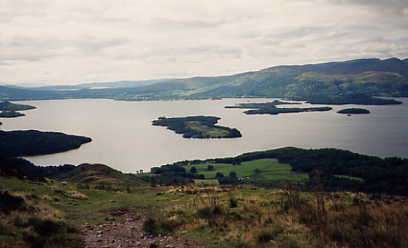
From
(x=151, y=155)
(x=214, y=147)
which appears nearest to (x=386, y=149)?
(x=214, y=147)

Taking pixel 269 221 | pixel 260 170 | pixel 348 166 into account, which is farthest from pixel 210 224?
pixel 348 166

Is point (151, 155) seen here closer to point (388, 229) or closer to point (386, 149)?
point (386, 149)

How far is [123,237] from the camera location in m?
12.7

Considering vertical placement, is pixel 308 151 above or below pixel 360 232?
below

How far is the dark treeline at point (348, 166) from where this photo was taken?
3007 inches

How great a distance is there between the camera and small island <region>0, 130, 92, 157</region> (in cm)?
14112

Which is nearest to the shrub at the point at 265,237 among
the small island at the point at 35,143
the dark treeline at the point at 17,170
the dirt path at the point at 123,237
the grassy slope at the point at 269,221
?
the grassy slope at the point at 269,221

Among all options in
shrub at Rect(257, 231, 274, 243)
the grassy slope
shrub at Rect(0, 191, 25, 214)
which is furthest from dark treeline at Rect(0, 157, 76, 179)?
shrub at Rect(257, 231, 274, 243)

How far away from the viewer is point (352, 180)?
272 feet

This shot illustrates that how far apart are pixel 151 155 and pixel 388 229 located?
411ft

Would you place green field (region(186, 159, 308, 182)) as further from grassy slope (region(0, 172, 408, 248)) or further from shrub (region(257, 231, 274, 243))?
shrub (region(257, 231, 274, 243))

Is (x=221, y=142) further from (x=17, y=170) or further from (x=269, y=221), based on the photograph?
(x=269, y=221)

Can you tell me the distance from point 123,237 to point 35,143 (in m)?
156

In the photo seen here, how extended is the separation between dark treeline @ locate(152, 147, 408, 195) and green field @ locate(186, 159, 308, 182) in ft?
13.5
